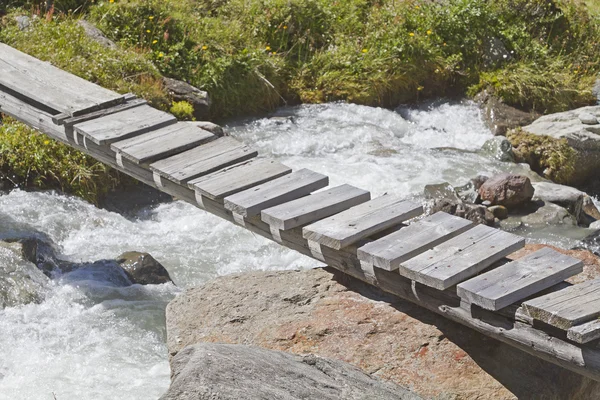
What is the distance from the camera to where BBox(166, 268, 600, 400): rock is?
4.97m

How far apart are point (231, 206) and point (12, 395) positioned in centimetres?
191

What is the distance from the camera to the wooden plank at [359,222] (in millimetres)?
5508

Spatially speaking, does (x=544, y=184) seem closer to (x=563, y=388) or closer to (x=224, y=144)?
(x=224, y=144)

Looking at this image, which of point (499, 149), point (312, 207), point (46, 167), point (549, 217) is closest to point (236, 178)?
point (312, 207)

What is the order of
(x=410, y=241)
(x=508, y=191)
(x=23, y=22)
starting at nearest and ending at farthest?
(x=410, y=241) → (x=508, y=191) → (x=23, y=22)

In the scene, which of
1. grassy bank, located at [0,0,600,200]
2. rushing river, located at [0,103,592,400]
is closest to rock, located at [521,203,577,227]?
rushing river, located at [0,103,592,400]

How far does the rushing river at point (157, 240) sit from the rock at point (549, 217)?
1045 millimetres

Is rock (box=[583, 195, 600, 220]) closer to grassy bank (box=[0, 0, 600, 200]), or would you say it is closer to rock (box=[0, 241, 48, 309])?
grassy bank (box=[0, 0, 600, 200])

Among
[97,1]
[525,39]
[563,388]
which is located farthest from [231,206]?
[525,39]

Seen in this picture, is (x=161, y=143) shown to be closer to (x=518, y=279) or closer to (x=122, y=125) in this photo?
(x=122, y=125)

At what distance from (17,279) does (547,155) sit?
7.31m

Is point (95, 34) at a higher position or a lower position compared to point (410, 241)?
lower

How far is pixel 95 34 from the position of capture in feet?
41.8

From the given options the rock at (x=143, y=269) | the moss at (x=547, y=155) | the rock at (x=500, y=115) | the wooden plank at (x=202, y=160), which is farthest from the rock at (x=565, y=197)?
the wooden plank at (x=202, y=160)
